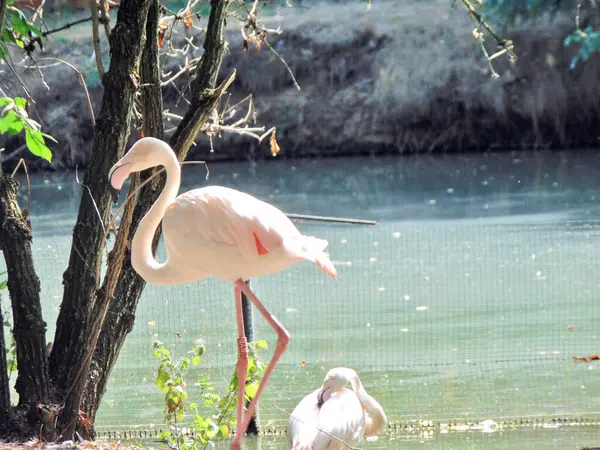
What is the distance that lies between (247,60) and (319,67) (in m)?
1.79

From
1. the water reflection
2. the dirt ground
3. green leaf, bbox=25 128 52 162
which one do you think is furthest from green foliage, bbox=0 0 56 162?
the dirt ground

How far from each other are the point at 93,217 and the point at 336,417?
162 cm

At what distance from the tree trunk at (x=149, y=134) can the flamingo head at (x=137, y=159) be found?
60 cm

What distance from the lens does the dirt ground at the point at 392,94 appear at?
23062mm

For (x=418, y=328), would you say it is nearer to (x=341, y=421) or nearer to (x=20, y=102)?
(x=341, y=421)

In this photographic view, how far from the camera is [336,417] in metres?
4.92

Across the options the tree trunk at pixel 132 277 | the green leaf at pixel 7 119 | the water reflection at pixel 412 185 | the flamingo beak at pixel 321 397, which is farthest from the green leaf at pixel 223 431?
the water reflection at pixel 412 185

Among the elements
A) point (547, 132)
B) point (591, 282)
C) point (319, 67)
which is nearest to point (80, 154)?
point (319, 67)

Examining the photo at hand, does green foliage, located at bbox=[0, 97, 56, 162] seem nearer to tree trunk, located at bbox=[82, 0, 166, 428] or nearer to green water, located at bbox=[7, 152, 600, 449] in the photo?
tree trunk, located at bbox=[82, 0, 166, 428]

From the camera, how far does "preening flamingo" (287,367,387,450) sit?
4.74m

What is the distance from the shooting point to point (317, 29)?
80.6 feet

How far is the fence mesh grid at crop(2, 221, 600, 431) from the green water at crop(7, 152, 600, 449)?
0.6 inches

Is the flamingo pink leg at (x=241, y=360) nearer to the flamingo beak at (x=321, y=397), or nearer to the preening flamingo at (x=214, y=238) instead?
the preening flamingo at (x=214, y=238)

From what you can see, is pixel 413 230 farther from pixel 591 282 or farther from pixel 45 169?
pixel 45 169
